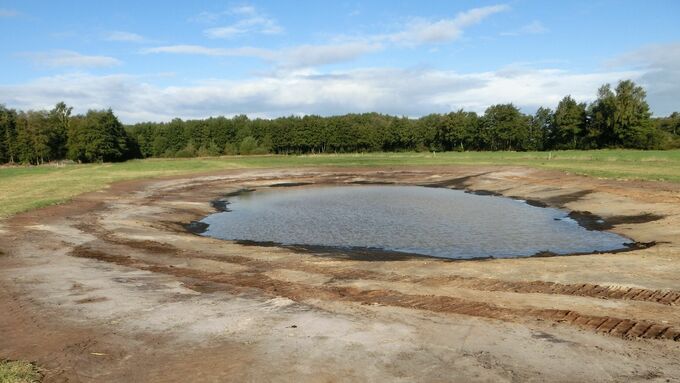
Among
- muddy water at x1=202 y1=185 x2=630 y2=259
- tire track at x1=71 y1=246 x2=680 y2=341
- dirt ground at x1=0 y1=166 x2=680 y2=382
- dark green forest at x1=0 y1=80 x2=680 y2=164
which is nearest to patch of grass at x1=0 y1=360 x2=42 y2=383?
dirt ground at x1=0 y1=166 x2=680 y2=382

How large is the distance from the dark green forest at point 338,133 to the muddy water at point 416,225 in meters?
75.3

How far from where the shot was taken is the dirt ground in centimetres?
845

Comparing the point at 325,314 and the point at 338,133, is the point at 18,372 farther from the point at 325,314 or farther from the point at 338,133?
the point at 338,133

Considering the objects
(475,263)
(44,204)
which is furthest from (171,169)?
(475,263)

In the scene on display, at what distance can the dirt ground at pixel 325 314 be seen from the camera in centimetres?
845

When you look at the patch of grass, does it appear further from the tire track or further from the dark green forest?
the dark green forest

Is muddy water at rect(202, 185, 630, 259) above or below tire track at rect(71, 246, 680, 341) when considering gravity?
below

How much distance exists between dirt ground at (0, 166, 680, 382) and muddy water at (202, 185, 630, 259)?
3.46 m

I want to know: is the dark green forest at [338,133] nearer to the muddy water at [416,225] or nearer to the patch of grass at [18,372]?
the muddy water at [416,225]

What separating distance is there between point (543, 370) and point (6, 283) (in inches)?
586

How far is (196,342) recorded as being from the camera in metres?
9.73

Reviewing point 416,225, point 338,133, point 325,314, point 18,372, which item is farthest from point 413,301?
point 338,133

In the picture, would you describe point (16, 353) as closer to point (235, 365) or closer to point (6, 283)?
point (235, 365)

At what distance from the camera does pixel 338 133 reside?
448ft
